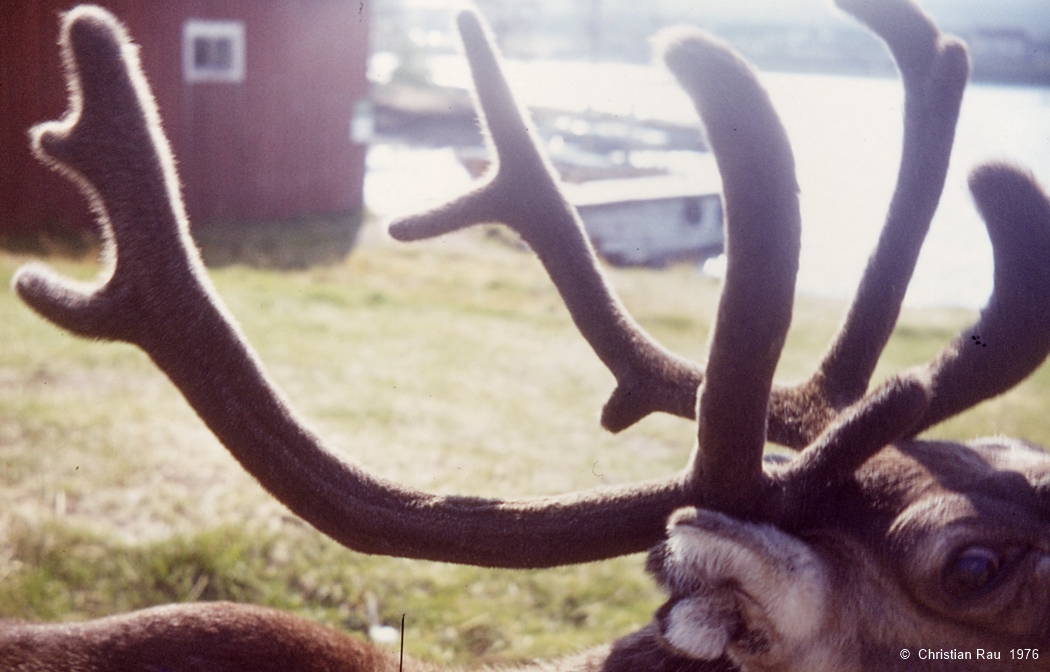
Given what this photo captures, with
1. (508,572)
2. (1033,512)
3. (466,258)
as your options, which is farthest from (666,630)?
(466,258)

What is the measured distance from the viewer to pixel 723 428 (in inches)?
62.1

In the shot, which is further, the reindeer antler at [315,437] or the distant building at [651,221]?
the distant building at [651,221]

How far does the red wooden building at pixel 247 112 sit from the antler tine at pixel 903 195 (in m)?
7.87

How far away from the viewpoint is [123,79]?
173 cm

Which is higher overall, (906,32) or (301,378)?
(906,32)

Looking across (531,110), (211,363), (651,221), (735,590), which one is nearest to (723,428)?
(735,590)

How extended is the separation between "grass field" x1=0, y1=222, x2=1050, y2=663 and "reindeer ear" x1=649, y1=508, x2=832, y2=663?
0.98 meters

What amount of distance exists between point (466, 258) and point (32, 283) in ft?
31.3

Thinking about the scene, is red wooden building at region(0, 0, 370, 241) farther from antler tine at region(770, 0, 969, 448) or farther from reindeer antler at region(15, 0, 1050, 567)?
antler tine at region(770, 0, 969, 448)

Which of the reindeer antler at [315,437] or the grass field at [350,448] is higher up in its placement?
the reindeer antler at [315,437]

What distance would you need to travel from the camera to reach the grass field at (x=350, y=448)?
3.18 metres

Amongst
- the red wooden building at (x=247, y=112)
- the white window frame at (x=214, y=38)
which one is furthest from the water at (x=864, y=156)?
the white window frame at (x=214, y=38)

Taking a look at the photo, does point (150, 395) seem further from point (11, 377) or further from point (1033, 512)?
point (1033, 512)

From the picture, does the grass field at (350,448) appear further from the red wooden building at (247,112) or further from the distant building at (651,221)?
the distant building at (651,221)
